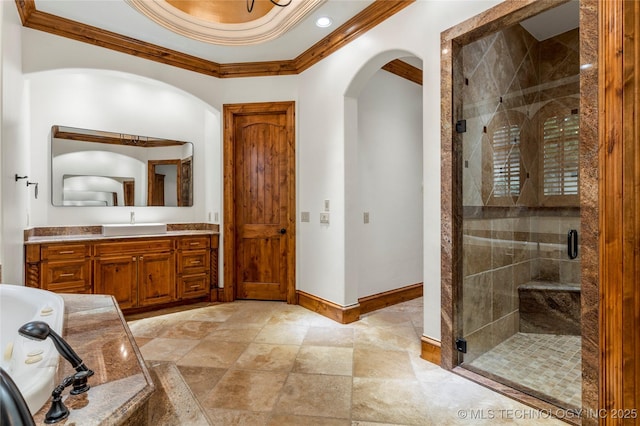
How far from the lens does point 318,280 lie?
3.55 metres

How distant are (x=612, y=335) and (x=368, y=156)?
2.68m

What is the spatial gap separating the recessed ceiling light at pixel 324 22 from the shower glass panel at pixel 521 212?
132cm

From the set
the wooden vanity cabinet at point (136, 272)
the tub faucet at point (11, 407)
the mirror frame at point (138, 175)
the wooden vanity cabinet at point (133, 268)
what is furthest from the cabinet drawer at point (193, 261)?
→ the tub faucet at point (11, 407)

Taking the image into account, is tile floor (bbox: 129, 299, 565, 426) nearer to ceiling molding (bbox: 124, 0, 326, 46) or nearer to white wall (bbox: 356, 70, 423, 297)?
white wall (bbox: 356, 70, 423, 297)

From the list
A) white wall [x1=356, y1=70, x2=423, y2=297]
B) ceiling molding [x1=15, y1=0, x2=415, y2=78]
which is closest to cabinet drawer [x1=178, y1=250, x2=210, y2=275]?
white wall [x1=356, y1=70, x2=423, y2=297]

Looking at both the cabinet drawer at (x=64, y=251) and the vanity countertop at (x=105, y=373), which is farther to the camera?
the cabinet drawer at (x=64, y=251)

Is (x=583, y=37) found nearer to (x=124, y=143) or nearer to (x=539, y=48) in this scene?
(x=539, y=48)

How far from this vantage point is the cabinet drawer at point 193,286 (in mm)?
3742

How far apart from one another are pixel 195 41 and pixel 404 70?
239 cm

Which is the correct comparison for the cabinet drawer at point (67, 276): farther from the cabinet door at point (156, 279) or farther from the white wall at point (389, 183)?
the white wall at point (389, 183)

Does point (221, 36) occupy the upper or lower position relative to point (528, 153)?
upper

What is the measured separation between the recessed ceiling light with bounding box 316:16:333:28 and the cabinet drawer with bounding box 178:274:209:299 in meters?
3.06

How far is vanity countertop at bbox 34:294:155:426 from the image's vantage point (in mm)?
916

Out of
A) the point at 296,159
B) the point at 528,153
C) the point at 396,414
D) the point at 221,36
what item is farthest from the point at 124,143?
the point at 528,153
